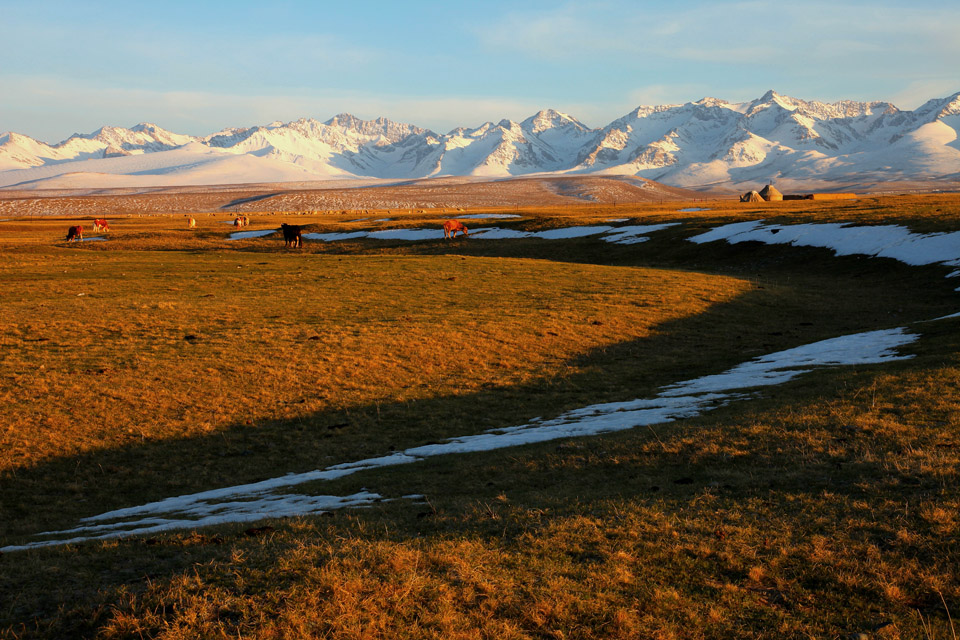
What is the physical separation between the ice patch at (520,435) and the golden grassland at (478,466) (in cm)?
87

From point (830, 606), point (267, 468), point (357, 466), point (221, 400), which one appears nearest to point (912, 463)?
point (830, 606)

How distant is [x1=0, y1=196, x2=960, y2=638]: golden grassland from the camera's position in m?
6.77

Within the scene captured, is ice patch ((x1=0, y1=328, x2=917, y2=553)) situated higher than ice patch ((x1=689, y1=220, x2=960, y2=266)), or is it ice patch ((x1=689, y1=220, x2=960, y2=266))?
ice patch ((x1=689, y1=220, x2=960, y2=266))

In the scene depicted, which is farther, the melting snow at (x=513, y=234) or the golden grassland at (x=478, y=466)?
the melting snow at (x=513, y=234)

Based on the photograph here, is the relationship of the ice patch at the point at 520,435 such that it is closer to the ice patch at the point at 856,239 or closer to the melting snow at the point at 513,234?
the ice patch at the point at 856,239

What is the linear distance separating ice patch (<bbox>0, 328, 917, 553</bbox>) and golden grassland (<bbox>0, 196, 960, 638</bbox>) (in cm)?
87

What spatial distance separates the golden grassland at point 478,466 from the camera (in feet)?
22.2

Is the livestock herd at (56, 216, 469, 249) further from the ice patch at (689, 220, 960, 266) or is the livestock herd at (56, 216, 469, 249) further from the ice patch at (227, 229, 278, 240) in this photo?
the ice patch at (689, 220, 960, 266)

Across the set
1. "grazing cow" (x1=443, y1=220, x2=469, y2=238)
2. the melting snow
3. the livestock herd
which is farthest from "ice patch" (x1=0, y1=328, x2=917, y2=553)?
the livestock herd

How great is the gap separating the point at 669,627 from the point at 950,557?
141 inches

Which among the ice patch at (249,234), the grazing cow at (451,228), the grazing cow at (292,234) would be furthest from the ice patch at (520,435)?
the ice patch at (249,234)

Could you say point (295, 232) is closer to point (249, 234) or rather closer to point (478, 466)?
point (249, 234)

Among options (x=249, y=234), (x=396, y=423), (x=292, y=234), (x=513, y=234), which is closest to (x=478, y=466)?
(x=396, y=423)

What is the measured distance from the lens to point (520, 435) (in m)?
15.9
